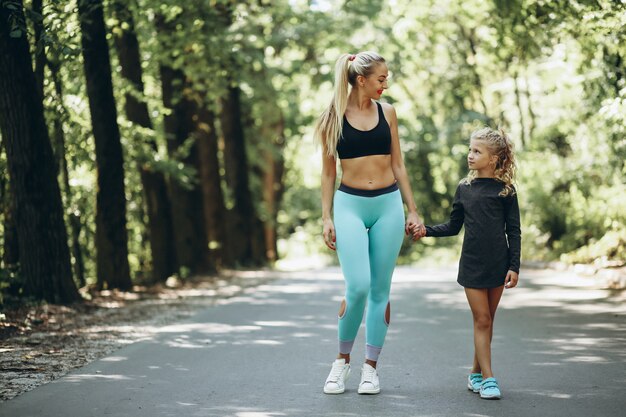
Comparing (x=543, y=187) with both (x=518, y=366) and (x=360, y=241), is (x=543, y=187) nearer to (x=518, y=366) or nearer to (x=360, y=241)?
(x=518, y=366)

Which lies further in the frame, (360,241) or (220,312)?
(220,312)

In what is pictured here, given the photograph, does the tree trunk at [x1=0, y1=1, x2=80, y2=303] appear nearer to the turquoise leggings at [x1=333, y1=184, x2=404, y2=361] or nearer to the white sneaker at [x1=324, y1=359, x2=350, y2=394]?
the turquoise leggings at [x1=333, y1=184, x2=404, y2=361]

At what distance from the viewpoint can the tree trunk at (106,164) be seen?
1498cm

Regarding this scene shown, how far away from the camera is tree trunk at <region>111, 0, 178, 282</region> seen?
17984mm

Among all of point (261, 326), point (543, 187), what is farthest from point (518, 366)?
point (543, 187)

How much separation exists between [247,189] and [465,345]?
18303 millimetres

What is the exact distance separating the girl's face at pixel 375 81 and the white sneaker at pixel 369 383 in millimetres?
1911

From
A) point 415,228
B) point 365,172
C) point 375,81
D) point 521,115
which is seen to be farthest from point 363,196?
point 521,115

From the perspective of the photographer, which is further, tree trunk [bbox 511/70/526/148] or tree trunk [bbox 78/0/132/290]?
tree trunk [bbox 511/70/526/148]

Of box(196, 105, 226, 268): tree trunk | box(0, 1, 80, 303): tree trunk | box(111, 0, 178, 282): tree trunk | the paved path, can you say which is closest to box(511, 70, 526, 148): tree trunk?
box(196, 105, 226, 268): tree trunk

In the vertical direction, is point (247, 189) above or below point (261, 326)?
above

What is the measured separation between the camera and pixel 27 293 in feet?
41.1

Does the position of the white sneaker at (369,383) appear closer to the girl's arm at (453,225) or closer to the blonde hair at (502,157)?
the girl's arm at (453,225)

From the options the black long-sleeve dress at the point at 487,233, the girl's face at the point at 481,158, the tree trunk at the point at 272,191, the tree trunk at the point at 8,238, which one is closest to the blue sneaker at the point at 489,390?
the black long-sleeve dress at the point at 487,233
